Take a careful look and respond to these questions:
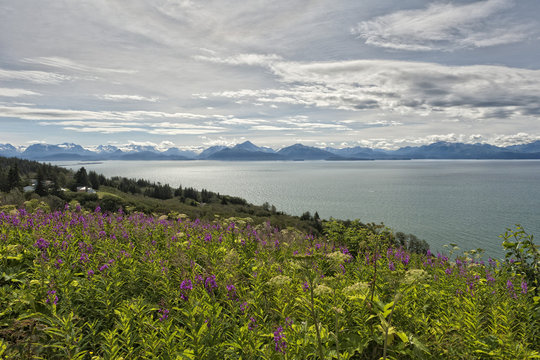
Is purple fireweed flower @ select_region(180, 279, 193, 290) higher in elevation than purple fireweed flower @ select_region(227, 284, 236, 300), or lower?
higher

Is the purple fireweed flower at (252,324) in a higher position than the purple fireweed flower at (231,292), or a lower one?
lower

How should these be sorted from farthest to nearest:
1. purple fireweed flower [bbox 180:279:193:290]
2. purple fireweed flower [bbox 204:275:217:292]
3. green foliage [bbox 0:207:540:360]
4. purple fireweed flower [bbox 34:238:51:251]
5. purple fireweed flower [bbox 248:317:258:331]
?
1. purple fireweed flower [bbox 34:238:51:251]
2. purple fireweed flower [bbox 204:275:217:292]
3. purple fireweed flower [bbox 180:279:193:290]
4. purple fireweed flower [bbox 248:317:258:331]
5. green foliage [bbox 0:207:540:360]

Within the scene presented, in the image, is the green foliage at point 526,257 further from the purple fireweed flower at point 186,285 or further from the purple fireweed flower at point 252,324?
the purple fireweed flower at point 186,285

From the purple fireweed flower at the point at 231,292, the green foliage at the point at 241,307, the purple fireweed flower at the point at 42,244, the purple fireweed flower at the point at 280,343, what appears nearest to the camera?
Result: the purple fireweed flower at the point at 280,343

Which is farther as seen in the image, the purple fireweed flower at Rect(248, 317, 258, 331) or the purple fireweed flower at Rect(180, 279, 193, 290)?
the purple fireweed flower at Rect(180, 279, 193, 290)

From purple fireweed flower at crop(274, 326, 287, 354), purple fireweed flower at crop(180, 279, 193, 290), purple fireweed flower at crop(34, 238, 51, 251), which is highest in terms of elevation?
purple fireweed flower at crop(34, 238, 51, 251)

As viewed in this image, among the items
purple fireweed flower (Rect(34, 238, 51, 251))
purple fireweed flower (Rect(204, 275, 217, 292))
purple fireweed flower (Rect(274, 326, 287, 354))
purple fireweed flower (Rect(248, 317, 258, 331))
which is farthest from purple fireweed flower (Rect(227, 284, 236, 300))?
purple fireweed flower (Rect(34, 238, 51, 251))

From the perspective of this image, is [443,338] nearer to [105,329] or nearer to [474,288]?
[474,288]

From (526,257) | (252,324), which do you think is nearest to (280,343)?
(252,324)

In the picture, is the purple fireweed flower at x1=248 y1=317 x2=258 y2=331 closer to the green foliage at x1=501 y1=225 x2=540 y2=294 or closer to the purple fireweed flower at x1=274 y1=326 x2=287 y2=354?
the purple fireweed flower at x1=274 y1=326 x2=287 y2=354

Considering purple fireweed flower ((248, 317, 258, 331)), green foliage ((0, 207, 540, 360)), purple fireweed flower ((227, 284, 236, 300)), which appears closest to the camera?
green foliage ((0, 207, 540, 360))

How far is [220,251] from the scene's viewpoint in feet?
24.9

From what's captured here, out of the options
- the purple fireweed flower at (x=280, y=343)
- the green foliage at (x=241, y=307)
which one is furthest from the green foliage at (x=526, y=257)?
the purple fireweed flower at (x=280, y=343)

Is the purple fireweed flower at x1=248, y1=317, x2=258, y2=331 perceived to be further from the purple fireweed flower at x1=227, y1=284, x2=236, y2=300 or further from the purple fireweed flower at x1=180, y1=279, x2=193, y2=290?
the purple fireweed flower at x1=180, y1=279, x2=193, y2=290
